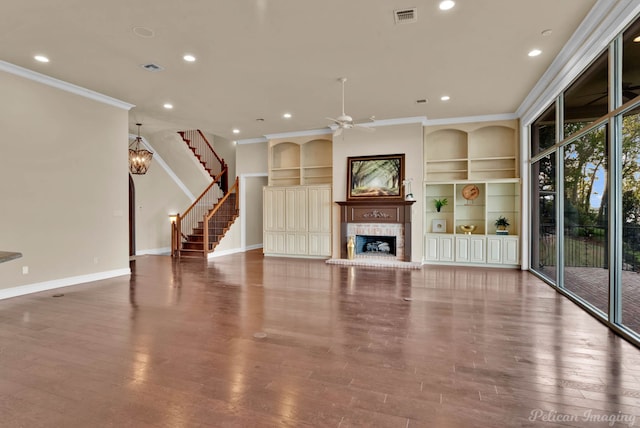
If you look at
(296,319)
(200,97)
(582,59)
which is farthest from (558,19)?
(200,97)

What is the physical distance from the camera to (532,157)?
7.46 meters

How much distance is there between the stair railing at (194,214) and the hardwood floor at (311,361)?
15.3 feet

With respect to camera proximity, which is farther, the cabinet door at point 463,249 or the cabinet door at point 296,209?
the cabinet door at point 296,209

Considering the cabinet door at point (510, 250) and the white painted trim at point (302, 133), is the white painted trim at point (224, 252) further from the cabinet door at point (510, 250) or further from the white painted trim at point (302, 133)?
the cabinet door at point (510, 250)

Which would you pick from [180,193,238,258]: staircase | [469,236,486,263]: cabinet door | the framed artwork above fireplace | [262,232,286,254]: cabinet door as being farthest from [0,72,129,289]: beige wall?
[469,236,486,263]: cabinet door

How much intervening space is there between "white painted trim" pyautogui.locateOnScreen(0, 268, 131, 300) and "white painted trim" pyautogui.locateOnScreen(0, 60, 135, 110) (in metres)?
3.26

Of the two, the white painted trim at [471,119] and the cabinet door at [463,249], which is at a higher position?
the white painted trim at [471,119]

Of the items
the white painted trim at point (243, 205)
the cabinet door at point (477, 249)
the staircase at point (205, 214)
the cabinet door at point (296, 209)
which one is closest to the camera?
the cabinet door at point (477, 249)

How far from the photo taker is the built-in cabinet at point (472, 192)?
26.7 ft

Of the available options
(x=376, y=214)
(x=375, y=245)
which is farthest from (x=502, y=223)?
(x=375, y=245)

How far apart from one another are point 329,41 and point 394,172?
461 centimetres

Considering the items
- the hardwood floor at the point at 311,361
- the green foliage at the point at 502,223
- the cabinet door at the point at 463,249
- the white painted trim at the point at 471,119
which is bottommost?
the hardwood floor at the point at 311,361

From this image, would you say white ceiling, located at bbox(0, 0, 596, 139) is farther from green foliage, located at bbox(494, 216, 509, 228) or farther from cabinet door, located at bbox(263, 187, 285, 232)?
cabinet door, located at bbox(263, 187, 285, 232)

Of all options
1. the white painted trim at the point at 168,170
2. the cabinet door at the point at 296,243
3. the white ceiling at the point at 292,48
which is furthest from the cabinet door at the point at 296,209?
the white painted trim at the point at 168,170
